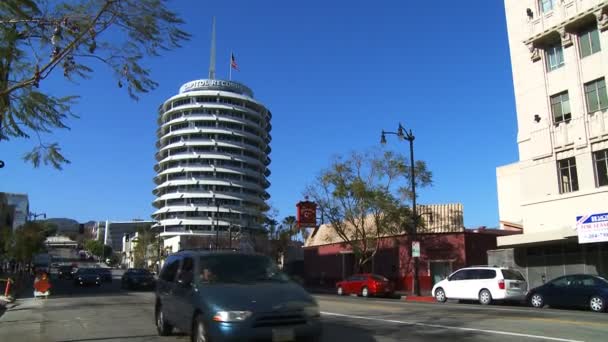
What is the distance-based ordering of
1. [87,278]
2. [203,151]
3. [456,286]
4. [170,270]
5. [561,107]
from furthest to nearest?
[203,151]
[87,278]
[561,107]
[456,286]
[170,270]

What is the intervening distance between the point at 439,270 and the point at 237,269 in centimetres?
3239

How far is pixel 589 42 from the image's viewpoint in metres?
29.0

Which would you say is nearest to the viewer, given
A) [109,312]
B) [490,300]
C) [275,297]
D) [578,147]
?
[275,297]

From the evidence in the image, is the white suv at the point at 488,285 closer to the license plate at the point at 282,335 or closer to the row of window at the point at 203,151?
the license plate at the point at 282,335

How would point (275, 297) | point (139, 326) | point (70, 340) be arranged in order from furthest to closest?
point (139, 326) < point (70, 340) < point (275, 297)

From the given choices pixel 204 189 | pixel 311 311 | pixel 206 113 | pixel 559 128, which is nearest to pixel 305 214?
pixel 559 128

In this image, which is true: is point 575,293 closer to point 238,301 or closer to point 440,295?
point 440,295

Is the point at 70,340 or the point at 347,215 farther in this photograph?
the point at 347,215

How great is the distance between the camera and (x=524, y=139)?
3266 cm

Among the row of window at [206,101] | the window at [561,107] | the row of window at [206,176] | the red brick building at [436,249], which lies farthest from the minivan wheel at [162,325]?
the row of window at [206,101]

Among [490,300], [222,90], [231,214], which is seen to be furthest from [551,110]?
[222,90]

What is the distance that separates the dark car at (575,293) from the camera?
2035 cm

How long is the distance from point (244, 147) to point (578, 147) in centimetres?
10791

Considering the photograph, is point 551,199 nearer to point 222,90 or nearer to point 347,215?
point 347,215
